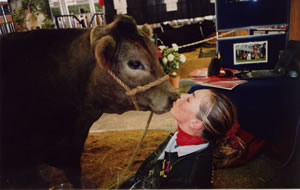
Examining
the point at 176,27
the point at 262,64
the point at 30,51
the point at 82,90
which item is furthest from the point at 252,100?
the point at 176,27

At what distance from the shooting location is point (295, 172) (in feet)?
5.54

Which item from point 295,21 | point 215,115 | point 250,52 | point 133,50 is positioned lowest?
point 215,115

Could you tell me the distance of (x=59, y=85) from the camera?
4.50 feet

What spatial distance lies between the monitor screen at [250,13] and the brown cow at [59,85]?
1434 mm

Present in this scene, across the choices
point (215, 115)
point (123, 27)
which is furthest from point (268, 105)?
point (123, 27)

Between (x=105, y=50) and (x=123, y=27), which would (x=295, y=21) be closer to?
(x=123, y=27)

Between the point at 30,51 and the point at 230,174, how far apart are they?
7.05 feet

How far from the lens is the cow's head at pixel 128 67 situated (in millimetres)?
1384

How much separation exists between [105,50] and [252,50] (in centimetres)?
199

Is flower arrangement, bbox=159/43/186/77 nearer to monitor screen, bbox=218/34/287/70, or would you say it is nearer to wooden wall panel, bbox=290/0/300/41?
monitor screen, bbox=218/34/287/70

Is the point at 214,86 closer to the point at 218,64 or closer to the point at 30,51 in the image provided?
the point at 218,64

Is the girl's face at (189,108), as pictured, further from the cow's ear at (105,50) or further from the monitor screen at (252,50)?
the monitor screen at (252,50)

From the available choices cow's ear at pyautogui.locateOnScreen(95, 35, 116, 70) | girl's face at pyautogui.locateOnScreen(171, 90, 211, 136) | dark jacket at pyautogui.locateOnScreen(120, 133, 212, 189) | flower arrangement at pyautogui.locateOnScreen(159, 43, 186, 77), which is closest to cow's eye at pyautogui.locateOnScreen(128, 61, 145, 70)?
cow's ear at pyautogui.locateOnScreen(95, 35, 116, 70)

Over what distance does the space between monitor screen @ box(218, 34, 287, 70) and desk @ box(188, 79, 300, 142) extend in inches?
25.9
